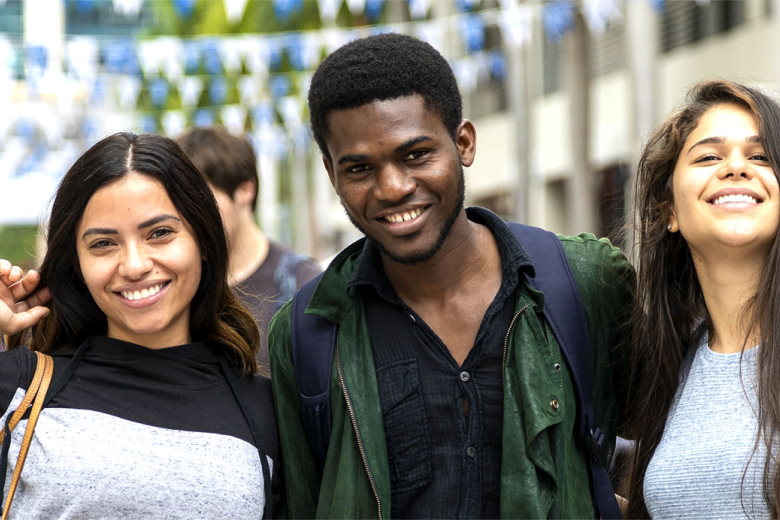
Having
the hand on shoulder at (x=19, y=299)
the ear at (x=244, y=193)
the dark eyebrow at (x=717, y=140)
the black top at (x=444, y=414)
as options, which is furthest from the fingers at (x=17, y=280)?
the ear at (x=244, y=193)

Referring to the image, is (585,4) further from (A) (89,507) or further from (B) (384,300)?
(A) (89,507)

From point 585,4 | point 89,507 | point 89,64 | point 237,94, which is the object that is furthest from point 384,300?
point 237,94

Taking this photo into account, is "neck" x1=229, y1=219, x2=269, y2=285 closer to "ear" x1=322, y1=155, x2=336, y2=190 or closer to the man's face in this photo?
"ear" x1=322, y1=155, x2=336, y2=190

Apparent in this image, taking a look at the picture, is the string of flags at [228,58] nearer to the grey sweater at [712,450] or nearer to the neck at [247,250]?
the neck at [247,250]

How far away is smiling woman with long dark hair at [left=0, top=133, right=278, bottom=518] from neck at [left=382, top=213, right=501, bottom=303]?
0.54 meters

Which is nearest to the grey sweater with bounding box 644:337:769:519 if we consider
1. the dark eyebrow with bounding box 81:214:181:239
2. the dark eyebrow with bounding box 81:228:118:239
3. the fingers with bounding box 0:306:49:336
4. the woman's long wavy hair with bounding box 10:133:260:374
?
the woman's long wavy hair with bounding box 10:133:260:374

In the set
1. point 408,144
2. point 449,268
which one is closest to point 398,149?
point 408,144

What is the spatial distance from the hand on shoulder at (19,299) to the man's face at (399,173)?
997 millimetres

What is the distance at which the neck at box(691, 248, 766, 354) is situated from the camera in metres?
3.34

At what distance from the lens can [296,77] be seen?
71.7ft

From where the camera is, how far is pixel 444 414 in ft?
11.3

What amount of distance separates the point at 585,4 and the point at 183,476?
9438mm

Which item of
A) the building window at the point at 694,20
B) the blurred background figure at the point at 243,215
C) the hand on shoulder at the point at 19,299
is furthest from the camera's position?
the building window at the point at 694,20

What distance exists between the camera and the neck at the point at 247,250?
562 cm
